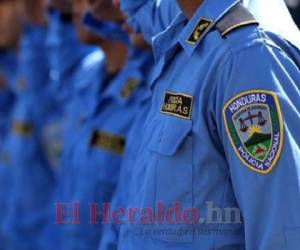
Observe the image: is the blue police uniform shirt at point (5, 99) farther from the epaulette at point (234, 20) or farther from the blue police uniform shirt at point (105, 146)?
the epaulette at point (234, 20)

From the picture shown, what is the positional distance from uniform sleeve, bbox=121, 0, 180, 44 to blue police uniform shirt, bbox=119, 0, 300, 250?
0.37 m

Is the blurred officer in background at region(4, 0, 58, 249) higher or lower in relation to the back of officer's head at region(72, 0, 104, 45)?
lower

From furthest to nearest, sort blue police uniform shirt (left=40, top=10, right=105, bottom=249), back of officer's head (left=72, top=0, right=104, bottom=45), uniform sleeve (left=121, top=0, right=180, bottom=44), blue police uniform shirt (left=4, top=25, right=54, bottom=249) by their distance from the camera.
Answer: blue police uniform shirt (left=4, top=25, right=54, bottom=249)
blue police uniform shirt (left=40, top=10, right=105, bottom=249)
back of officer's head (left=72, top=0, right=104, bottom=45)
uniform sleeve (left=121, top=0, right=180, bottom=44)

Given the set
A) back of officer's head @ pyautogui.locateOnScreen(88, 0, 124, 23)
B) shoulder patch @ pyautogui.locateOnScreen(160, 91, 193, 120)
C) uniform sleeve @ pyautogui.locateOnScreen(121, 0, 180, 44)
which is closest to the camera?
shoulder patch @ pyautogui.locateOnScreen(160, 91, 193, 120)

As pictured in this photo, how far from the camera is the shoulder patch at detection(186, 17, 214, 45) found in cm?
169

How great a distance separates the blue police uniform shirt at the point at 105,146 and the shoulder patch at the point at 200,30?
1282mm

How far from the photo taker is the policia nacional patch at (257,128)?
1523 millimetres

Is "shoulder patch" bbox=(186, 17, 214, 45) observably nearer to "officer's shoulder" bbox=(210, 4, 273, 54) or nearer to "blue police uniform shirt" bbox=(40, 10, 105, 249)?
"officer's shoulder" bbox=(210, 4, 273, 54)

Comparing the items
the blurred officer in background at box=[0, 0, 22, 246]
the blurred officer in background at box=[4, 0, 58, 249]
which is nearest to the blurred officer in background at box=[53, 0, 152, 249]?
the blurred officer in background at box=[4, 0, 58, 249]

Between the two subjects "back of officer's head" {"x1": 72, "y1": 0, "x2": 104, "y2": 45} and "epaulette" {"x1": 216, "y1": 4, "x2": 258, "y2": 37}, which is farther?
"back of officer's head" {"x1": 72, "y1": 0, "x2": 104, "y2": 45}

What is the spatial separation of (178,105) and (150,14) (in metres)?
0.69

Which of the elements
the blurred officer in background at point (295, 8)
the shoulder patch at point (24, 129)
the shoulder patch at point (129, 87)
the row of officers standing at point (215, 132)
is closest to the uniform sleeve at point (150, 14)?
the row of officers standing at point (215, 132)

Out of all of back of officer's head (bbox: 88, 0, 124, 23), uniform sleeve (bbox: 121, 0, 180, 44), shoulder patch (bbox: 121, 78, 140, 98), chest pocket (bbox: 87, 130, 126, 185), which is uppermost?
uniform sleeve (bbox: 121, 0, 180, 44)

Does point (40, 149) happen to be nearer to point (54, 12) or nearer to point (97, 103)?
point (54, 12)
